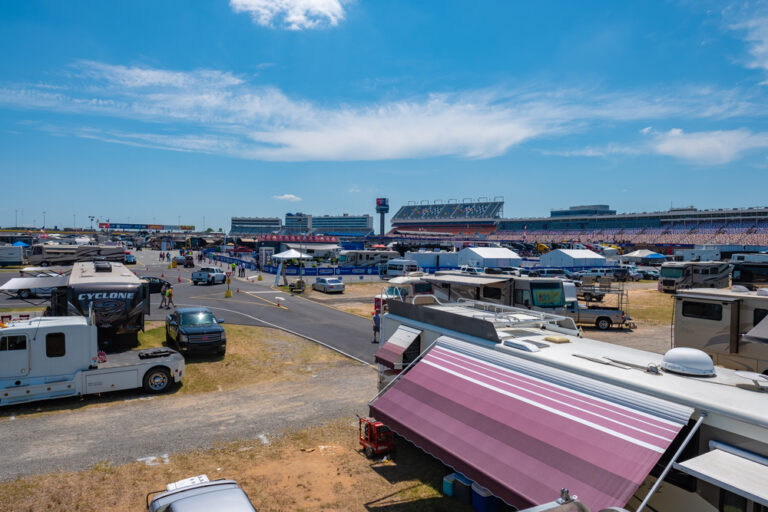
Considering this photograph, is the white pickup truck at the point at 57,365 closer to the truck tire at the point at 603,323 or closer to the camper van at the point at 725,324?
the camper van at the point at 725,324

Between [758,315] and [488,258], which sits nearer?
[758,315]

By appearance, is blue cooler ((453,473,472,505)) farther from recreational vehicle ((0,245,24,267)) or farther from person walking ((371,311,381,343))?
recreational vehicle ((0,245,24,267))

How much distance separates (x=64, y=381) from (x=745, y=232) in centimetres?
11115

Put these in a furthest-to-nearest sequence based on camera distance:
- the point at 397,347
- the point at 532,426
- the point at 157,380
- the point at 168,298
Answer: the point at 168,298 → the point at 157,380 → the point at 397,347 → the point at 532,426

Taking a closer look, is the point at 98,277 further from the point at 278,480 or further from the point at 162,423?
the point at 278,480

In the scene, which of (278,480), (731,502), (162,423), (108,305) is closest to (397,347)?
(278,480)

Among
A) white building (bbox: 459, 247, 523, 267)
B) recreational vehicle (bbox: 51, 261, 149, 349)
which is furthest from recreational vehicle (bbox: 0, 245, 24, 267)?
white building (bbox: 459, 247, 523, 267)

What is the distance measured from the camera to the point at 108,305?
16.2m

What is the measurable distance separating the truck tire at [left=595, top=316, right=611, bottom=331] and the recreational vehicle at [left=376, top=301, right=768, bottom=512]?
1869cm

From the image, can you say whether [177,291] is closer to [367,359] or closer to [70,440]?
[367,359]

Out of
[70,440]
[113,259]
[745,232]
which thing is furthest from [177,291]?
[745,232]

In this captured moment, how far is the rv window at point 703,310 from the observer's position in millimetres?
14766

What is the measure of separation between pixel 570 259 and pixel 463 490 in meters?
44.5

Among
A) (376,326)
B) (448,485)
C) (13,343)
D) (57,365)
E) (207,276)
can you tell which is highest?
(13,343)
